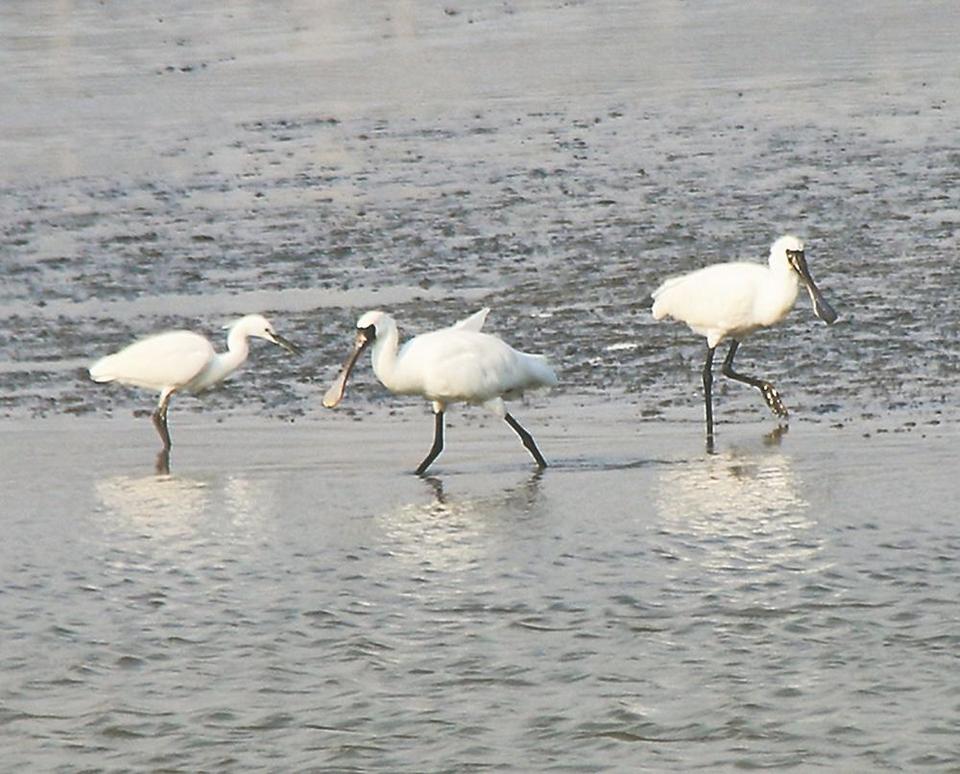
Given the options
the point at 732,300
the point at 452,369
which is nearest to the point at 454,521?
the point at 452,369

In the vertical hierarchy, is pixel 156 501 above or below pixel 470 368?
below

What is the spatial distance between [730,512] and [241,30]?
2421cm

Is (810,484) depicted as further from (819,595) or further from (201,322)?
(201,322)

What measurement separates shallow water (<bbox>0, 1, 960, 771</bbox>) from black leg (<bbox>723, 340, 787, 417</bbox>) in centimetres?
11

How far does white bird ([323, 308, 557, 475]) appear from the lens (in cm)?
1035

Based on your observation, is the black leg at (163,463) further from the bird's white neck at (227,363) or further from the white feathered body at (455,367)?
the white feathered body at (455,367)

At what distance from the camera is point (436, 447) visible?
406 inches

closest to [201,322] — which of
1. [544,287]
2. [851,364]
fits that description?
[544,287]

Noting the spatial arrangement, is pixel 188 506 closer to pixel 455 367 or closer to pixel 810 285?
pixel 455 367

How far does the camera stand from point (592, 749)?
6.23m

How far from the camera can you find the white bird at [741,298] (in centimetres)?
1188

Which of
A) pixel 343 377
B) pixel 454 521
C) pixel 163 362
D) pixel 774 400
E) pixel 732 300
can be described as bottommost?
pixel 454 521

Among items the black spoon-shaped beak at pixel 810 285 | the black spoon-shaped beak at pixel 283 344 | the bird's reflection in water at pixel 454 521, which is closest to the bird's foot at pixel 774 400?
the black spoon-shaped beak at pixel 810 285

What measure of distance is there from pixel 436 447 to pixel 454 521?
4.06ft
